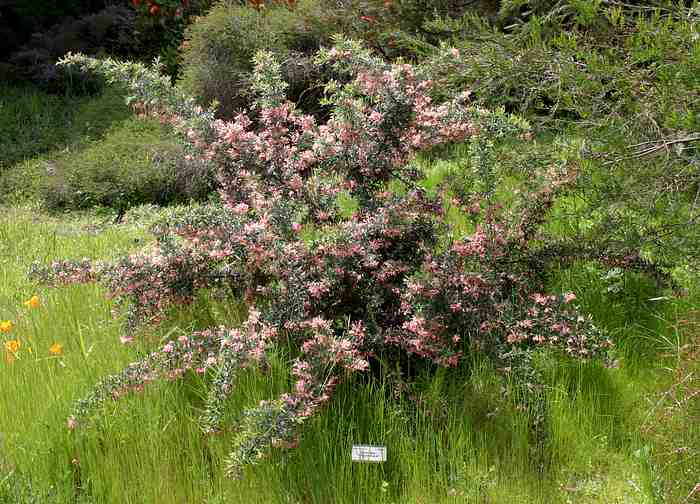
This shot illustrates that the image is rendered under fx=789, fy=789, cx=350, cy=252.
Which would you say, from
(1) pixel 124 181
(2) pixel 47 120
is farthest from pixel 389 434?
(2) pixel 47 120

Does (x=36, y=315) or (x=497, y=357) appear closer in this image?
(x=497, y=357)

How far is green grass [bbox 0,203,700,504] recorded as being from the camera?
121 inches

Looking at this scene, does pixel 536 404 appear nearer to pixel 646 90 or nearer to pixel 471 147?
pixel 471 147

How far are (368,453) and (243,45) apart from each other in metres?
7.18

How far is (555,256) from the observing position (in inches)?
145

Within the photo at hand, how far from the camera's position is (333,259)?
3344mm

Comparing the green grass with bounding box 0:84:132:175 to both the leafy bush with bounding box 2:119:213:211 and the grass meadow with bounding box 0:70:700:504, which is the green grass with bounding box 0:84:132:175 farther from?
the grass meadow with bounding box 0:70:700:504

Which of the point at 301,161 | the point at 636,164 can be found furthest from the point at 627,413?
the point at 301,161

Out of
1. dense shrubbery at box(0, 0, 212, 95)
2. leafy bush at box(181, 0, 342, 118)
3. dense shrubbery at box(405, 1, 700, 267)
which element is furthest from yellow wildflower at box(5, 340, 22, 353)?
dense shrubbery at box(0, 0, 212, 95)

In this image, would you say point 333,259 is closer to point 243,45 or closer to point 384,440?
point 384,440

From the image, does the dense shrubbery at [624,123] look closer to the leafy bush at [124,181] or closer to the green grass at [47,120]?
the leafy bush at [124,181]

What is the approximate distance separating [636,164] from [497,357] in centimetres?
108

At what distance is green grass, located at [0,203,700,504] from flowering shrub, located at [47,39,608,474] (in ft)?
0.53

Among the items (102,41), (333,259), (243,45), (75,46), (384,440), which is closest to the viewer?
(384,440)
